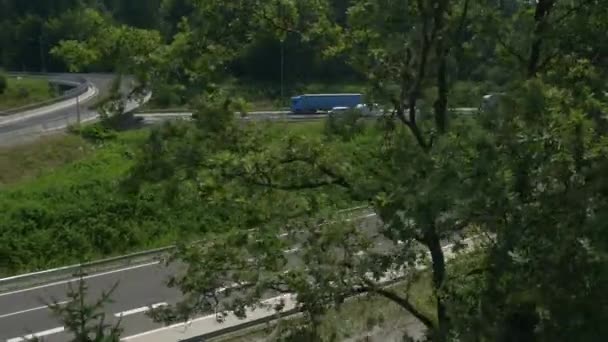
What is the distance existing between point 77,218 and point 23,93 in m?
26.5

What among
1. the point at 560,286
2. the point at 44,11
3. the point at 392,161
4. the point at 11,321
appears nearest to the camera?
the point at 560,286

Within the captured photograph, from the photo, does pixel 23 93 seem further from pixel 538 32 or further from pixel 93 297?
pixel 538 32

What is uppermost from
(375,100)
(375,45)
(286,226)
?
(375,45)

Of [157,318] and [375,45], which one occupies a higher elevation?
[375,45]

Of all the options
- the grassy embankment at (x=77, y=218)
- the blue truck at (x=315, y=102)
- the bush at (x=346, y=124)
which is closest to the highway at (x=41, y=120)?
the grassy embankment at (x=77, y=218)

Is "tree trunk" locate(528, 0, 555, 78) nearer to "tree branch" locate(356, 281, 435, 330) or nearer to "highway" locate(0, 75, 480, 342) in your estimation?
"tree branch" locate(356, 281, 435, 330)

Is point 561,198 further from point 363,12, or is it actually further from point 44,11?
point 44,11

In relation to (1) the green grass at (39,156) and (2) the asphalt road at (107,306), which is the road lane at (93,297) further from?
(1) the green grass at (39,156)

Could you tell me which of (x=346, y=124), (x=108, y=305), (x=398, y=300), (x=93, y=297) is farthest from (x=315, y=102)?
(x=398, y=300)

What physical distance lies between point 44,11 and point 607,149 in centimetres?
6217

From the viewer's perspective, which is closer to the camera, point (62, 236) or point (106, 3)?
A: point (62, 236)

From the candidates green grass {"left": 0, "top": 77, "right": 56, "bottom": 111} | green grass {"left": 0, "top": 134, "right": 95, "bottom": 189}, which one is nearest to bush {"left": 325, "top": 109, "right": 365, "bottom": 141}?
green grass {"left": 0, "top": 134, "right": 95, "bottom": 189}

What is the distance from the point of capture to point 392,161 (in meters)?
6.46

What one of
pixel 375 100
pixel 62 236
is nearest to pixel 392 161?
pixel 375 100
